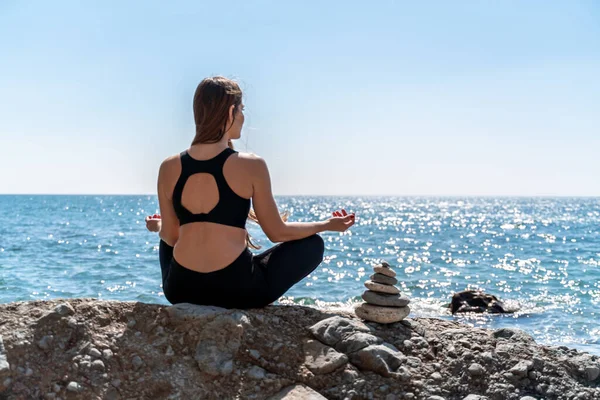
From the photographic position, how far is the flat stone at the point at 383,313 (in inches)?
201

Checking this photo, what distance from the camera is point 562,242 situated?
3659 centimetres

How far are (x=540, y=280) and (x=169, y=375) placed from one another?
60.5 ft

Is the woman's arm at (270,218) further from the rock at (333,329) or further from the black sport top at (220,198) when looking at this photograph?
the rock at (333,329)

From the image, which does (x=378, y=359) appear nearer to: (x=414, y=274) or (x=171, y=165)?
(x=171, y=165)

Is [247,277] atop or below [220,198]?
below

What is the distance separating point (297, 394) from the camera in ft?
13.5

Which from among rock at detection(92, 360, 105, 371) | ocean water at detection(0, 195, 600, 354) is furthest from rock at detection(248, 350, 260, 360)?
ocean water at detection(0, 195, 600, 354)

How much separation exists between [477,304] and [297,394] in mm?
11063

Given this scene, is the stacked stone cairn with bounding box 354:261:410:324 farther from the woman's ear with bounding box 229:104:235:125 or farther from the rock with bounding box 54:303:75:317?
the rock with bounding box 54:303:75:317

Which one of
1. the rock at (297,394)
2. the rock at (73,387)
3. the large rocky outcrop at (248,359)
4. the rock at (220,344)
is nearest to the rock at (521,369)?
the large rocky outcrop at (248,359)

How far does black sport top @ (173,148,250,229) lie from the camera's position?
15.0 ft

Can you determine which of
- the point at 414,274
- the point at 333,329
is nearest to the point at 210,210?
the point at 333,329

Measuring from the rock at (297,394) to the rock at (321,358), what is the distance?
22cm

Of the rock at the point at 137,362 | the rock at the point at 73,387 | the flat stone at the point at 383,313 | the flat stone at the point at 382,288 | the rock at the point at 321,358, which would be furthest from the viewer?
the flat stone at the point at 382,288
